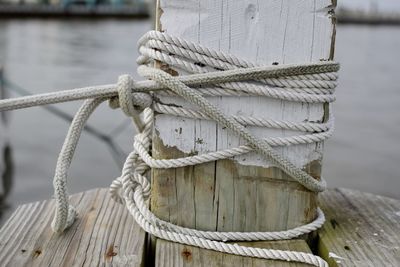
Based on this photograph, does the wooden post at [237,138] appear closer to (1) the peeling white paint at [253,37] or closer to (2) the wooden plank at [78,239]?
(1) the peeling white paint at [253,37]

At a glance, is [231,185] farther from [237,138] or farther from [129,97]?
[129,97]

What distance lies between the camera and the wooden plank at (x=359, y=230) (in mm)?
1583

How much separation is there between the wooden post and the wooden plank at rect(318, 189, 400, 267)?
0.44ft

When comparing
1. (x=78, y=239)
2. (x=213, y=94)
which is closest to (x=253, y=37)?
(x=213, y=94)

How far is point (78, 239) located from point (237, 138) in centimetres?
65

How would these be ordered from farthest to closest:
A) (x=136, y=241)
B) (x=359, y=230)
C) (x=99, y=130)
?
(x=99, y=130), (x=359, y=230), (x=136, y=241)

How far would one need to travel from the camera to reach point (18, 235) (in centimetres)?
172

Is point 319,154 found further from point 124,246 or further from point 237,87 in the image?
point 124,246

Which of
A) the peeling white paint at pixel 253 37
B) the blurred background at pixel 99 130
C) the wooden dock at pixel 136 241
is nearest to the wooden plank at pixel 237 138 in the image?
the peeling white paint at pixel 253 37

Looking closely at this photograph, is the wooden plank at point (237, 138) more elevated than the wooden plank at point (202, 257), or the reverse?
the wooden plank at point (237, 138)

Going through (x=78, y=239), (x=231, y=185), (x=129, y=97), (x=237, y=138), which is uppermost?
(x=129, y=97)

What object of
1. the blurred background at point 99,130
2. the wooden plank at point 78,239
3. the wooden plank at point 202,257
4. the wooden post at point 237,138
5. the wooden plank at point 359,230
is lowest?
the blurred background at point 99,130

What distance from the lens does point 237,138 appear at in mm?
1590

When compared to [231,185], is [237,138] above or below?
above
